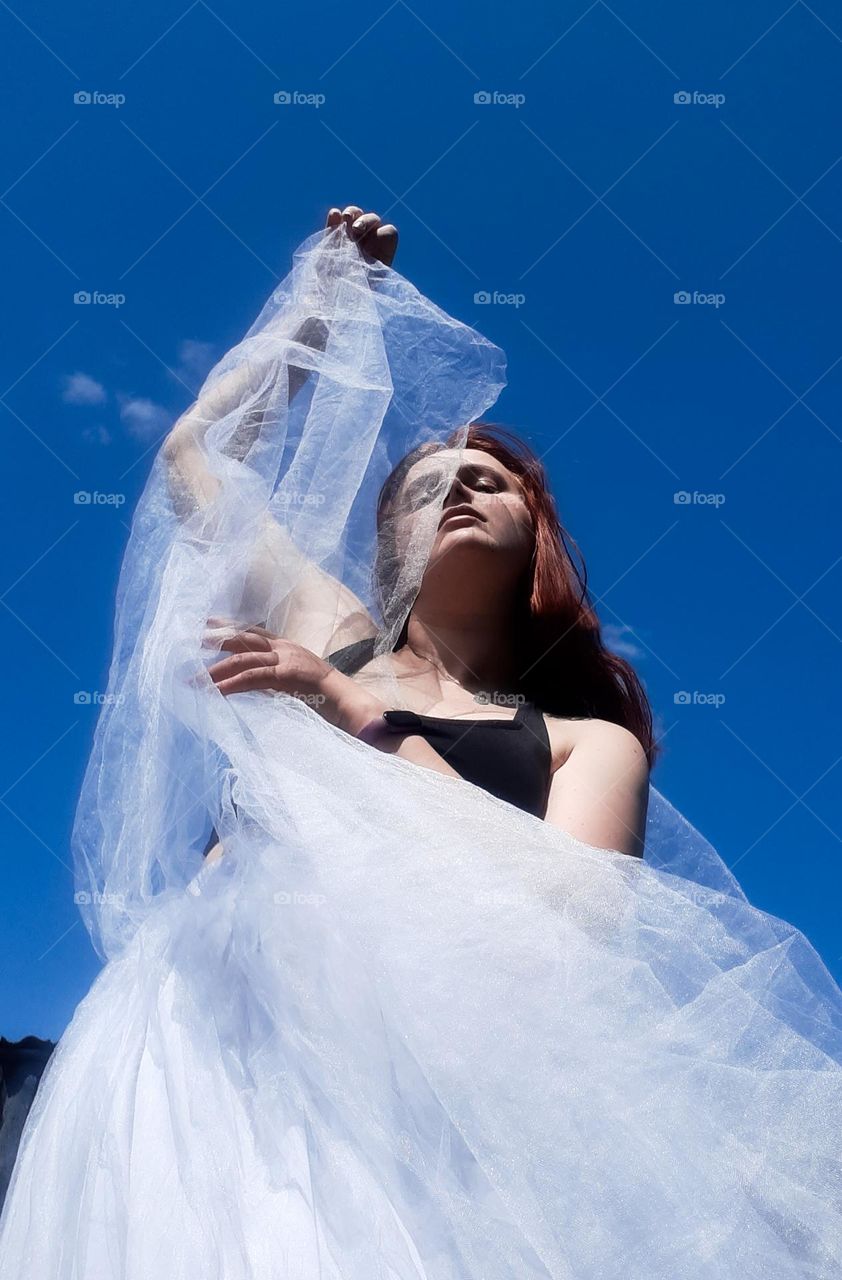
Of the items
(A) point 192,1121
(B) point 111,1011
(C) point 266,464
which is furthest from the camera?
(C) point 266,464

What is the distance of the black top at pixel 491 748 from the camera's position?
2.13 meters

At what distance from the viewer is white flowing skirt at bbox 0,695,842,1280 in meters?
1.28

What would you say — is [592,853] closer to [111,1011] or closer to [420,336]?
[111,1011]

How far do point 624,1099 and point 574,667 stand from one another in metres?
1.37

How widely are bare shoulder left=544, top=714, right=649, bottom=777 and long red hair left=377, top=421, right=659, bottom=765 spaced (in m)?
0.20

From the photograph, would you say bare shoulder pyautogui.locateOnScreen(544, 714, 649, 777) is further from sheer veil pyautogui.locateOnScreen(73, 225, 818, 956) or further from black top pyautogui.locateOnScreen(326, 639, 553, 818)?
sheer veil pyautogui.locateOnScreen(73, 225, 818, 956)

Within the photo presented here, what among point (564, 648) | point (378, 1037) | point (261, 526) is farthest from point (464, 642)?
point (378, 1037)

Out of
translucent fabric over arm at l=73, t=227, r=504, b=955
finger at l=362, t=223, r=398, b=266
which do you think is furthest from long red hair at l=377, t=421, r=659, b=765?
finger at l=362, t=223, r=398, b=266

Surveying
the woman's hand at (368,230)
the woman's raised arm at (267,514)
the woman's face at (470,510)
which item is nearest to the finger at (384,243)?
the woman's hand at (368,230)

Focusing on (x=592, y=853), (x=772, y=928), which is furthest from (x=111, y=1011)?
(x=772, y=928)

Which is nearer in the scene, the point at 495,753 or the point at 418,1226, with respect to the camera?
the point at 418,1226

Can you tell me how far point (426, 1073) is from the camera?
1.37 meters

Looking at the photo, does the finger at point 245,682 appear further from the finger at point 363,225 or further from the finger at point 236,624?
the finger at point 363,225

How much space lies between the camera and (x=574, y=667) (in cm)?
263
